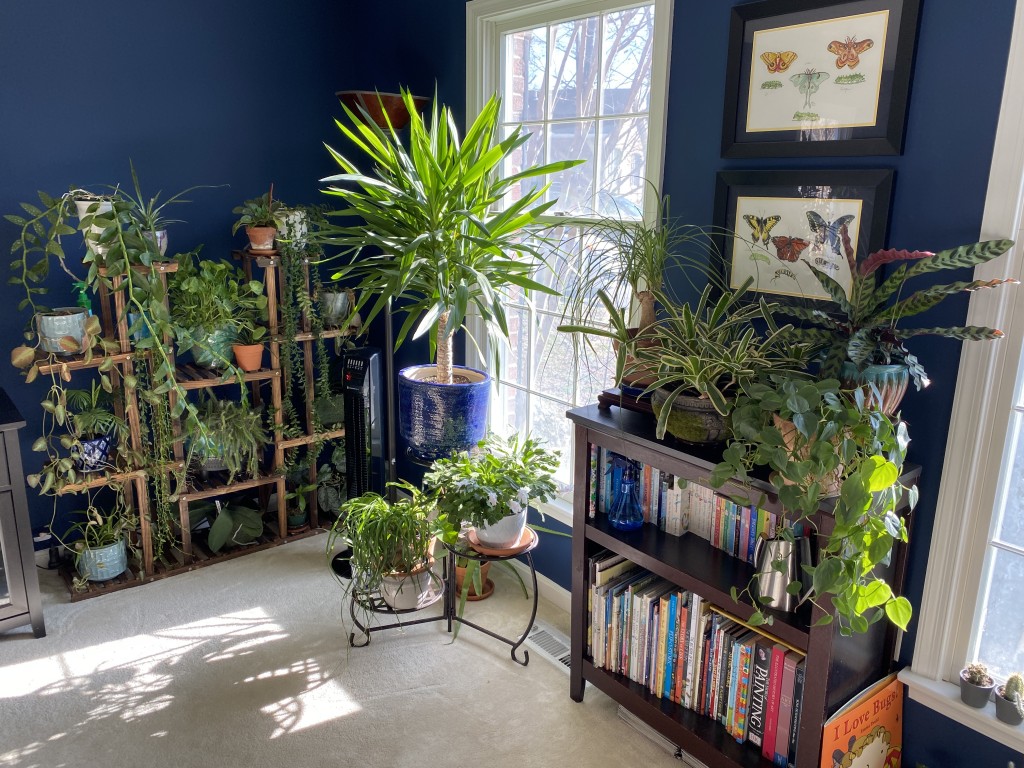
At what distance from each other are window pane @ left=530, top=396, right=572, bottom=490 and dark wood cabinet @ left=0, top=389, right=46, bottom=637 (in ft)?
5.87

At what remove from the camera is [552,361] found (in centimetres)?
298

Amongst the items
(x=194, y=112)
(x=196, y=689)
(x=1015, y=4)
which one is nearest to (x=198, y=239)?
(x=194, y=112)

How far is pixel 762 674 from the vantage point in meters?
1.98

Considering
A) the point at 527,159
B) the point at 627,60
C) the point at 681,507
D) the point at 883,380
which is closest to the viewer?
the point at 883,380

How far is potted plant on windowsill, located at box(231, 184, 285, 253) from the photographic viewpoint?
3.16 meters

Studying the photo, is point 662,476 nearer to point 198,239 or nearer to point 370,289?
point 370,289

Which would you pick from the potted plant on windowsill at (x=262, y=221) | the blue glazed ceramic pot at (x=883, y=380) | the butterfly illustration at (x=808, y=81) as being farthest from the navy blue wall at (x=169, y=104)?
the blue glazed ceramic pot at (x=883, y=380)

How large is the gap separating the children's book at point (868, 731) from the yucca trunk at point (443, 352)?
1.57 m

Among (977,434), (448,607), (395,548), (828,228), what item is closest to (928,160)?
(828,228)

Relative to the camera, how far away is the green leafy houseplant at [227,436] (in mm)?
3158

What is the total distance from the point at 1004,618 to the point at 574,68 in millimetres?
2055

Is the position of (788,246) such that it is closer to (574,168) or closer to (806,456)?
(806,456)

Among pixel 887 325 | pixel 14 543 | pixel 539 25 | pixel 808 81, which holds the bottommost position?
pixel 14 543

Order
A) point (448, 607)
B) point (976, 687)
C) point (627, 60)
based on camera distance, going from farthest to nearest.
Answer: point (448, 607)
point (627, 60)
point (976, 687)
